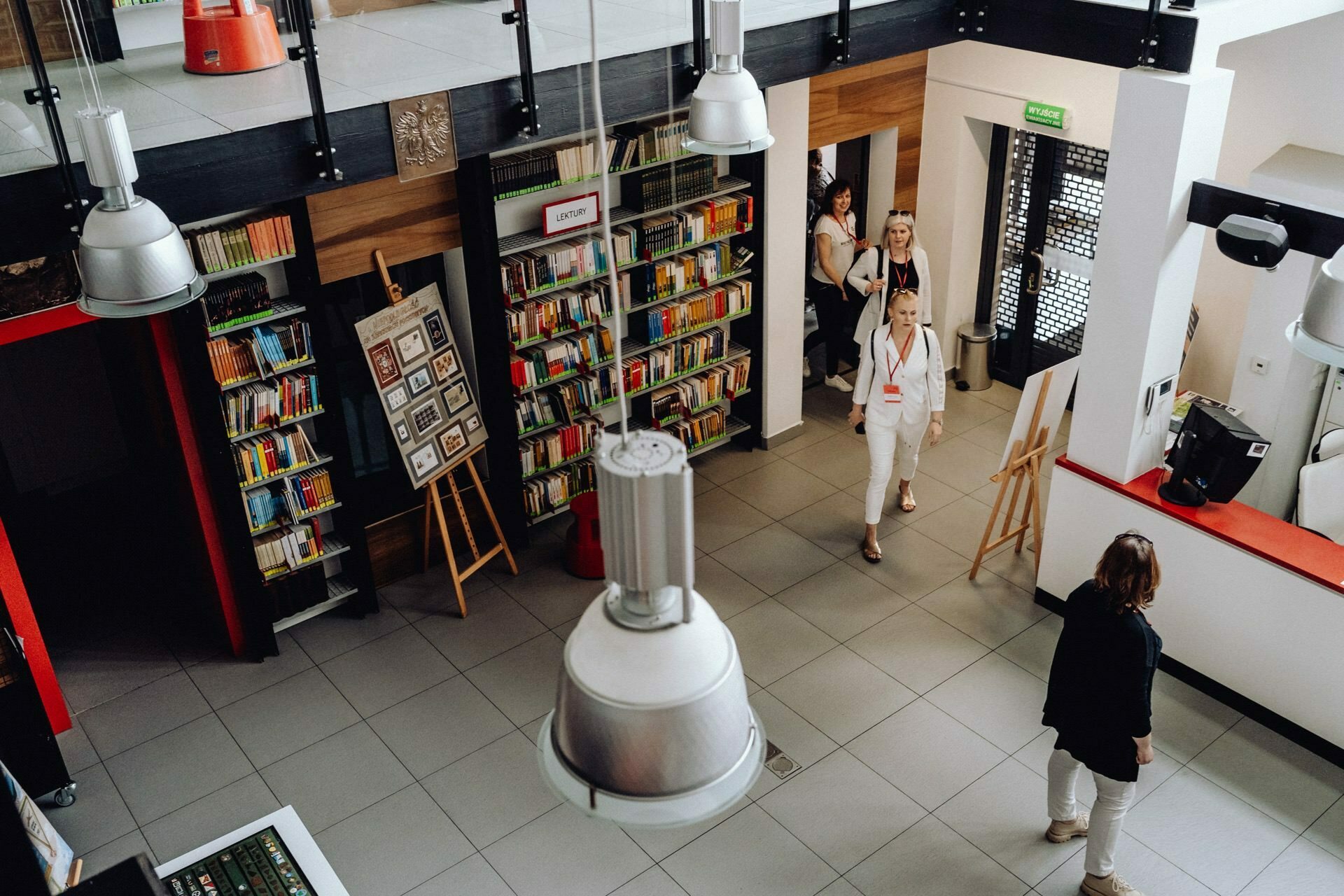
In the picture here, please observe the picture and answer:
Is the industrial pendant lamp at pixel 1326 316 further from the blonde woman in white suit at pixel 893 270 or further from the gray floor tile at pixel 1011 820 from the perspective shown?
the blonde woman in white suit at pixel 893 270

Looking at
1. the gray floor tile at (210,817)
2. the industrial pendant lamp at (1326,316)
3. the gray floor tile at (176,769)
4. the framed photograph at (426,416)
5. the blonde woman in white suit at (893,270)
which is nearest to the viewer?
the industrial pendant lamp at (1326,316)

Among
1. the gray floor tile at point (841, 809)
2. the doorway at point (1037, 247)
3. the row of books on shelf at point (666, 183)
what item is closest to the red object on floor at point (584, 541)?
the row of books on shelf at point (666, 183)

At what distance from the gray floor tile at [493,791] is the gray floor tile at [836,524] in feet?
8.01

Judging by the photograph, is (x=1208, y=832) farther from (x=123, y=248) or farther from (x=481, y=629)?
(x=123, y=248)

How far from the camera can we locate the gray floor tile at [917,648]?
651cm

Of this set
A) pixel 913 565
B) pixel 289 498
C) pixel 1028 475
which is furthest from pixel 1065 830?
pixel 289 498

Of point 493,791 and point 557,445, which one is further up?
point 557,445

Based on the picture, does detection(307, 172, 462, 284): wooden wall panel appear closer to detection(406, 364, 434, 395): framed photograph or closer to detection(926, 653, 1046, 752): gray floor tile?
detection(406, 364, 434, 395): framed photograph

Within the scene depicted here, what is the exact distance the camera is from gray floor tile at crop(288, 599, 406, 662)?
22.5 ft

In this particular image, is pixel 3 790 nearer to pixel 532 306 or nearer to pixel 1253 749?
pixel 532 306

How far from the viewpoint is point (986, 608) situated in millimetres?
7008

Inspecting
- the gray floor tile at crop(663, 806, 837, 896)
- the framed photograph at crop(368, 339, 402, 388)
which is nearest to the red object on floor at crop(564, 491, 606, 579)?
the framed photograph at crop(368, 339, 402, 388)

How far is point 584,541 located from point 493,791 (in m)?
1.83

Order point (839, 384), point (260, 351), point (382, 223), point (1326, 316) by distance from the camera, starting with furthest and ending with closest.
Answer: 1. point (839, 384)
2. point (382, 223)
3. point (260, 351)
4. point (1326, 316)
